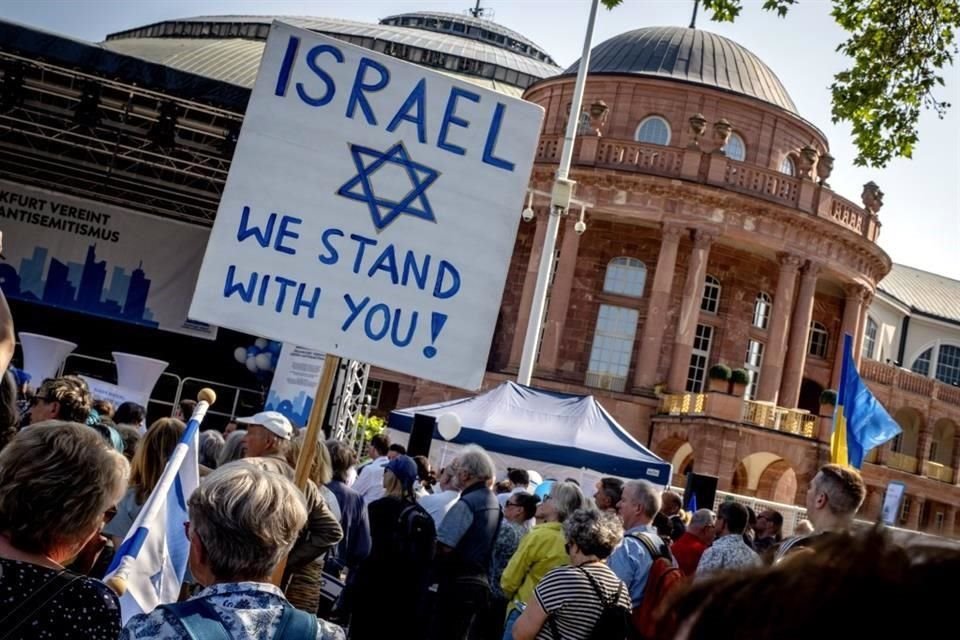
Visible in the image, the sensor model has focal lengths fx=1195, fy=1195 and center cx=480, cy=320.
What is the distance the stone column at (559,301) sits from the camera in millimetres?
40000

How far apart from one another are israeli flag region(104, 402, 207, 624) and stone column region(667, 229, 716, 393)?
116 ft

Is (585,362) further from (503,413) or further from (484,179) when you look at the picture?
(484,179)

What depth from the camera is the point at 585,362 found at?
4125 cm

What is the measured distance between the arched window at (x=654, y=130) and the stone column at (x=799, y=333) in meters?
6.83

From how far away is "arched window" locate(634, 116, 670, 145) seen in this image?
42.8 meters

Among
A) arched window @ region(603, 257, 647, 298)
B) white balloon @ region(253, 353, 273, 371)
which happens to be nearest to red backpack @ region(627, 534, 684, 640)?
white balloon @ region(253, 353, 273, 371)

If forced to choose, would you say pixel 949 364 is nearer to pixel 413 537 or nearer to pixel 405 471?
A: pixel 405 471

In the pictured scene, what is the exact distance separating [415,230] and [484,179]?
15.8 inches

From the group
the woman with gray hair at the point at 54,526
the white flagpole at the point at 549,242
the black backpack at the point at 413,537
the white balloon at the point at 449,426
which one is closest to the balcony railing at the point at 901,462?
the white flagpole at the point at 549,242

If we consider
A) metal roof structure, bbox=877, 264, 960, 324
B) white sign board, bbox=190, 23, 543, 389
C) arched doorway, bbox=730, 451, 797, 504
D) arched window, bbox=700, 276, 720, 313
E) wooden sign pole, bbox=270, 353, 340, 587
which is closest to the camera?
wooden sign pole, bbox=270, 353, 340, 587

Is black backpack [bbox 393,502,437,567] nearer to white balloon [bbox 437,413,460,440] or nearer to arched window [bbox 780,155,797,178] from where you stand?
white balloon [bbox 437,413,460,440]

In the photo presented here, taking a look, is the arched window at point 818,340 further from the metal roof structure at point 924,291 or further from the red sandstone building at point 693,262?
the metal roof structure at point 924,291

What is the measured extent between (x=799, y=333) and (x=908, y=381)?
13682mm

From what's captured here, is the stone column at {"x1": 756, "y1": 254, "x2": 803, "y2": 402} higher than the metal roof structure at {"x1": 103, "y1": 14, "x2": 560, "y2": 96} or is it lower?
lower
